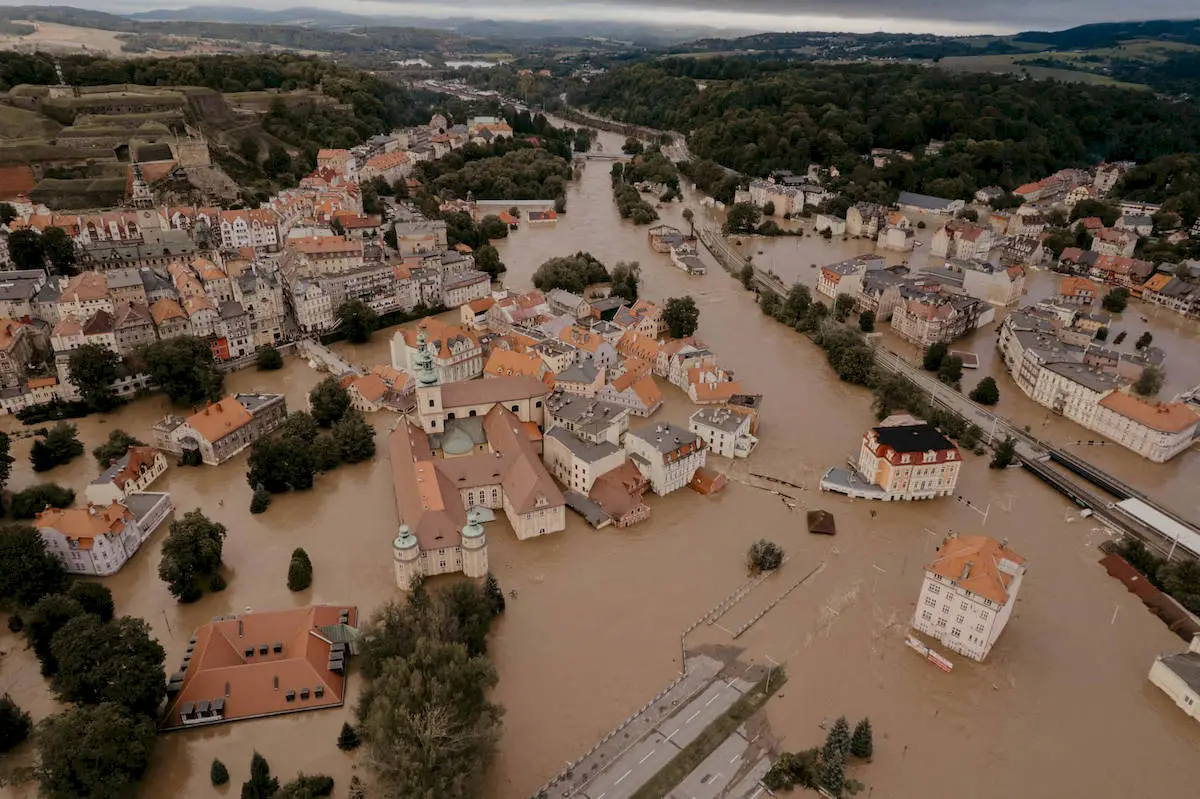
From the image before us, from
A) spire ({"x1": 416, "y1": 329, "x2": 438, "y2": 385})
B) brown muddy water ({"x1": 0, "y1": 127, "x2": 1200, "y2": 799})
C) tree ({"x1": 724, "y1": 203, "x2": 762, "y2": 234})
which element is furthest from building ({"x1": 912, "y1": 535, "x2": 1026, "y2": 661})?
tree ({"x1": 724, "y1": 203, "x2": 762, "y2": 234})

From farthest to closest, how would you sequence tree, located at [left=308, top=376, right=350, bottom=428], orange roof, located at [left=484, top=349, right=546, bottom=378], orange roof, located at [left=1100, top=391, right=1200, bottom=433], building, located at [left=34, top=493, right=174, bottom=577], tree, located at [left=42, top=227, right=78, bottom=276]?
tree, located at [left=42, top=227, right=78, bottom=276]
orange roof, located at [left=484, top=349, right=546, bottom=378]
tree, located at [left=308, top=376, right=350, bottom=428]
orange roof, located at [left=1100, top=391, right=1200, bottom=433]
building, located at [left=34, top=493, right=174, bottom=577]

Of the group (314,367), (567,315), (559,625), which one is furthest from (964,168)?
(559,625)

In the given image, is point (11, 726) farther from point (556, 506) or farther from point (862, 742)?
point (862, 742)

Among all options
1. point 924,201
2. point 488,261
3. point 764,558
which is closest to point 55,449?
point 764,558

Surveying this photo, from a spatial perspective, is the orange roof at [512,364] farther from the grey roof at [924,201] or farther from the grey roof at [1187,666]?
the grey roof at [924,201]

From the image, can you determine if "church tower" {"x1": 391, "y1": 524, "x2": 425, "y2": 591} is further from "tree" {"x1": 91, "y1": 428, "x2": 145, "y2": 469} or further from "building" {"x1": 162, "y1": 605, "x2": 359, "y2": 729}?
"tree" {"x1": 91, "y1": 428, "x2": 145, "y2": 469}

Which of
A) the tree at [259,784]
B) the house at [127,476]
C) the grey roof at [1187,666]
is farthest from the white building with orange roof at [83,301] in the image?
the grey roof at [1187,666]
